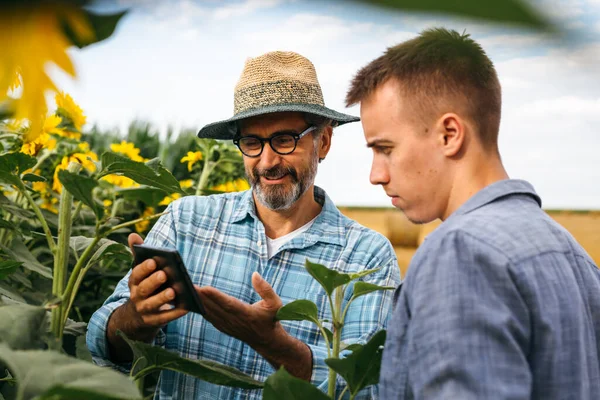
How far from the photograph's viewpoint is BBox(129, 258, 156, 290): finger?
3.57ft

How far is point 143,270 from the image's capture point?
110cm

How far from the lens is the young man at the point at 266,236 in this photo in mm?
1603

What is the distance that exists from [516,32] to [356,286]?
2.62 feet

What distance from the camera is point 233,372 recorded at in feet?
3.11

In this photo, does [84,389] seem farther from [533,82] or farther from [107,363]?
[107,363]

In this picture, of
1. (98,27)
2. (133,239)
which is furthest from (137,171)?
(98,27)

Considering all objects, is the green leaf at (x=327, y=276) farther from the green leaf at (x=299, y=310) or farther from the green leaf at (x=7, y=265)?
the green leaf at (x=7, y=265)

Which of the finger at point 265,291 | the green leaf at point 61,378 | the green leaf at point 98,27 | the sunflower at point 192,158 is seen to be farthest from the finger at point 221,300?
the sunflower at point 192,158

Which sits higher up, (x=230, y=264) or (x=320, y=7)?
(x=320, y=7)

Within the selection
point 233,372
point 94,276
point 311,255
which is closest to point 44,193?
point 94,276

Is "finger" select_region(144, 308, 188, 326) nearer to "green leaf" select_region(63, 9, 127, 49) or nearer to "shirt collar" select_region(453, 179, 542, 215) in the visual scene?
"shirt collar" select_region(453, 179, 542, 215)

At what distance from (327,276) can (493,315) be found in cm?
25

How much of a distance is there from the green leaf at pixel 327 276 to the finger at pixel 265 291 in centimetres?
15

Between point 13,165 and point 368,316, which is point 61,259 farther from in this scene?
point 368,316
